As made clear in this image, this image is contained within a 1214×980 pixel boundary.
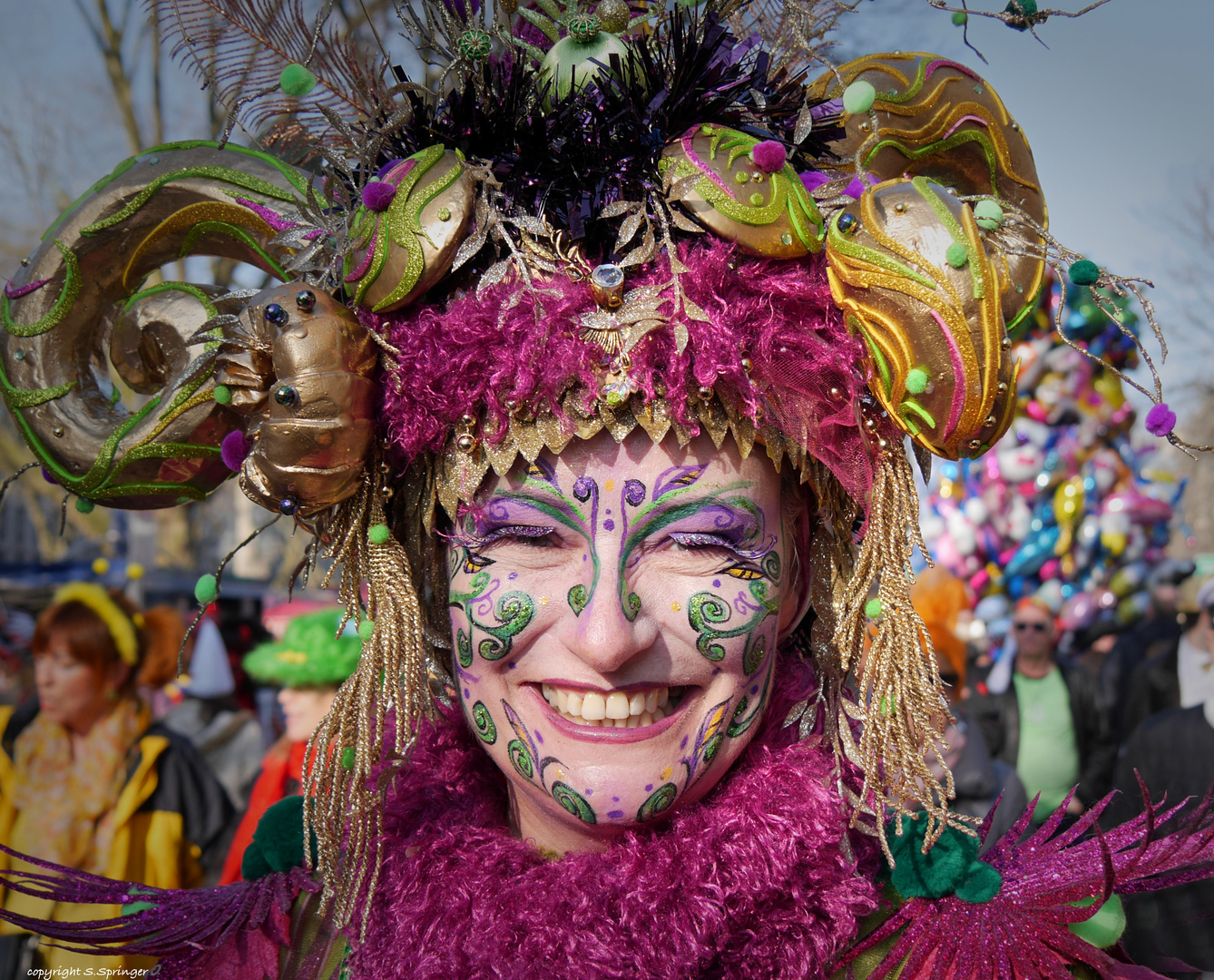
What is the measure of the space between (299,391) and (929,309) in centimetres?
100

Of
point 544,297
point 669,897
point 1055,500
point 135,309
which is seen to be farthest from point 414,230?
point 1055,500

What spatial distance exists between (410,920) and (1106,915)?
122cm

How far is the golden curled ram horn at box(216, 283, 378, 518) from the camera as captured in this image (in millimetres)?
1612

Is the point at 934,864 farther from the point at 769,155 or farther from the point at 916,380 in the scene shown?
the point at 769,155

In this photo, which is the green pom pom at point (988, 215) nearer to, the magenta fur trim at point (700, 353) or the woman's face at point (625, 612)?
the magenta fur trim at point (700, 353)

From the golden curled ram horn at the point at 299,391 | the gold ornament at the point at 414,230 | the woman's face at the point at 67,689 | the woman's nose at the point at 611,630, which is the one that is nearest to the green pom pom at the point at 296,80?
the gold ornament at the point at 414,230

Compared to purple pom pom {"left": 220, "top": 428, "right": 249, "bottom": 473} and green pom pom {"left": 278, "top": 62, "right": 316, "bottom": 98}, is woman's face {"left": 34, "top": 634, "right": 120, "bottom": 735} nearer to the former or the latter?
purple pom pom {"left": 220, "top": 428, "right": 249, "bottom": 473}

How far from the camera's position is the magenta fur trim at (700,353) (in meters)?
1.62

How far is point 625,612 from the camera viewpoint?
1.59m

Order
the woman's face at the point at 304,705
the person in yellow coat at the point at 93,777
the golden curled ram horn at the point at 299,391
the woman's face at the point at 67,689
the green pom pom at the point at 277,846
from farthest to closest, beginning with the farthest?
the woman's face at the point at 304,705
the woman's face at the point at 67,689
the person in yellow coat at the point at 93,777
the green pom pom at the point at 277,846
the golden curled ram horn at the point at 299,391

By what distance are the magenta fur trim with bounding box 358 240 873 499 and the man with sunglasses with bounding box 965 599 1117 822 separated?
3746 mm

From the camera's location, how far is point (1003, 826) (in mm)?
3725

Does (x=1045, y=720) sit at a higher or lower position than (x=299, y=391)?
lower

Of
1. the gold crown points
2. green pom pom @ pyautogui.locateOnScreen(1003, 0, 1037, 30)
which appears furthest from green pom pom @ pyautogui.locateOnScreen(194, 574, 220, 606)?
green pom pom @ pyautogui.locateOnScreen(1003, 0, 1037, 30)
